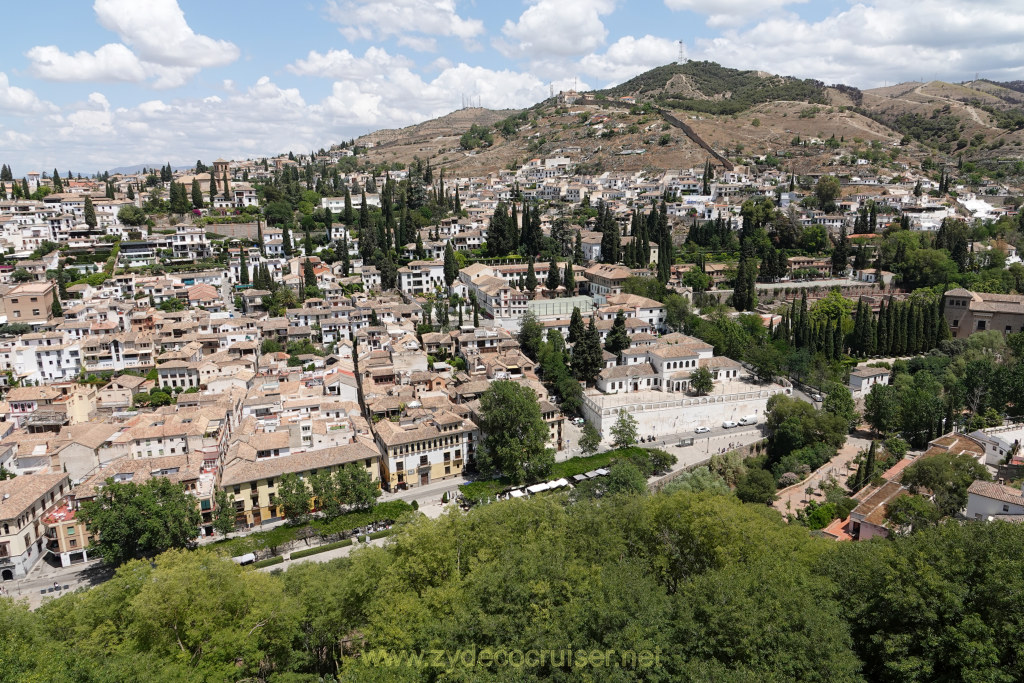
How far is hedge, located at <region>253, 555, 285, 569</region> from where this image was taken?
24.6m

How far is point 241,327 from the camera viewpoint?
141 feet

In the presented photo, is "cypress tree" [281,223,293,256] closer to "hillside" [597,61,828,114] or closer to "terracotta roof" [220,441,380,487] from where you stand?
"terracotta roof" [220,441,380,487]

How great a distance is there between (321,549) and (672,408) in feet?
65.2

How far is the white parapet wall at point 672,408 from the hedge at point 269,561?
17.2 m

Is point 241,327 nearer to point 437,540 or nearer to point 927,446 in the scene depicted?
point 437,540

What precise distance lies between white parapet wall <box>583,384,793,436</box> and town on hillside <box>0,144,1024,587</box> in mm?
139

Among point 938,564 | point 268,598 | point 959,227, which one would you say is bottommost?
point 268,598

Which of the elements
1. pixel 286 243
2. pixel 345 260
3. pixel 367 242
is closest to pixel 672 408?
pixel 345 260

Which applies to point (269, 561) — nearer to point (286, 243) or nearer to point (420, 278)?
point (420, 278)

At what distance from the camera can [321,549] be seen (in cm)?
2575

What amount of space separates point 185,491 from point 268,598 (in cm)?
1302

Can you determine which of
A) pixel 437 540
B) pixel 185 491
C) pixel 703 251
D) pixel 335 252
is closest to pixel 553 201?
pixel 703 251

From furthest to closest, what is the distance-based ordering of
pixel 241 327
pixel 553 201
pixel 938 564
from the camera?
1. pixel 553 201
2. pixel 241 327
3. pixel 938 564

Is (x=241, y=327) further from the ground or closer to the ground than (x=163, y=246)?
closer to the ground
